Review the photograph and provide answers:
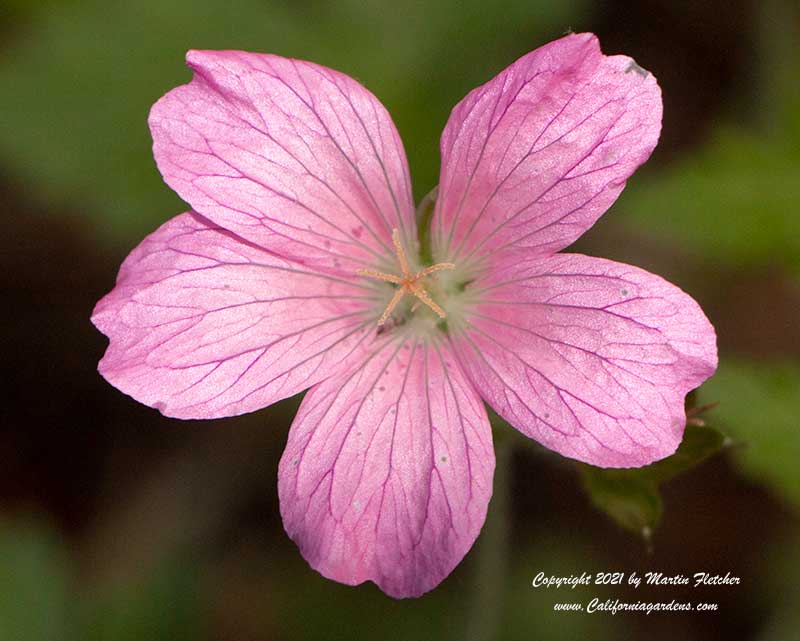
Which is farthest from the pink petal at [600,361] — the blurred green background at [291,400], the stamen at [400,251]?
the blurred green background at [291,400]

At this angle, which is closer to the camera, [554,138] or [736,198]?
[554,138]

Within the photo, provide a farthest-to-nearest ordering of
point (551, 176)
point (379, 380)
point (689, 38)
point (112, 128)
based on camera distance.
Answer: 1. point (689, 38)
2. point (112, 128)
3. point (379, 380)
4. point (551, 176)

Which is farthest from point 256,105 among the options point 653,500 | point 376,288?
point 653,500

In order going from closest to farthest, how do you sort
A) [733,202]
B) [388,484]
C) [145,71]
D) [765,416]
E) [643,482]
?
1. [388,484]
2. [643,482]
3. [765,416]
4. [733,202]
5. [145,71]

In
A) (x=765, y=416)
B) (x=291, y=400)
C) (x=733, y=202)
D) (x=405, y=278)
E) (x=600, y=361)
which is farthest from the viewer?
(x=291, y=400)

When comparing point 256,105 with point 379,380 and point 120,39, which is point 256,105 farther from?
point 120,39

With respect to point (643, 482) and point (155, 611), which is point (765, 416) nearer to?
point (643, 482)

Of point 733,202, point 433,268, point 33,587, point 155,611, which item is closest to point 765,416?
point 733,202
